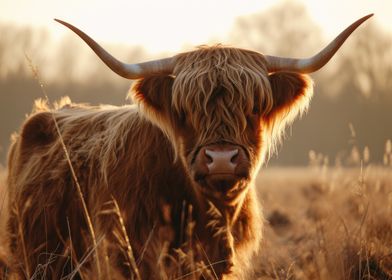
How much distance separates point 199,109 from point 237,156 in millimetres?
478

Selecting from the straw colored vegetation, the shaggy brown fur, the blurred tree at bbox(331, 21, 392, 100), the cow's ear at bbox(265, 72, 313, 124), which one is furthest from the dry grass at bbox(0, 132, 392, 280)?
the blurred tree at bbox(331, 21, 392, 100)

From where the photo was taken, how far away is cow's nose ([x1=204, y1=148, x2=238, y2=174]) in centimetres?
369

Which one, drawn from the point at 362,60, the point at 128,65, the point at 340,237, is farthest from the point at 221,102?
the point at 362,60

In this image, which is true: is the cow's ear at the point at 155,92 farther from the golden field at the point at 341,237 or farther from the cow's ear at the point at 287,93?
the golden field at the point at 341,237

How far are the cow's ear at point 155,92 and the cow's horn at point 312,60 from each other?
730mm

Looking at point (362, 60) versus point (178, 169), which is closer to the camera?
point (178, 169)

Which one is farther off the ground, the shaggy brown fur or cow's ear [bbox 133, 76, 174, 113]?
cow's ear [bbox 133, 76, 174, 113]

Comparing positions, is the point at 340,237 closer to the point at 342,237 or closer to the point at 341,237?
the point at 341,237

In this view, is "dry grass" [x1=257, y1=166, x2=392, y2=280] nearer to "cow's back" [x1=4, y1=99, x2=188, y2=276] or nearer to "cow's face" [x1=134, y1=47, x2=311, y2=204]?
"cow's face" [x1=134, y1=47, x2=311, y2=204]

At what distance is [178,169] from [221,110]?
510 mm

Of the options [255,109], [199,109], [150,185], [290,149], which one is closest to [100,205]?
[150,185]

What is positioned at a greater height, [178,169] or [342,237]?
[178,169]

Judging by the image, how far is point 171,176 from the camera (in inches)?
168

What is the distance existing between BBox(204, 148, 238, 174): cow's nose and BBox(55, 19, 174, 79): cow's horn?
87cm
